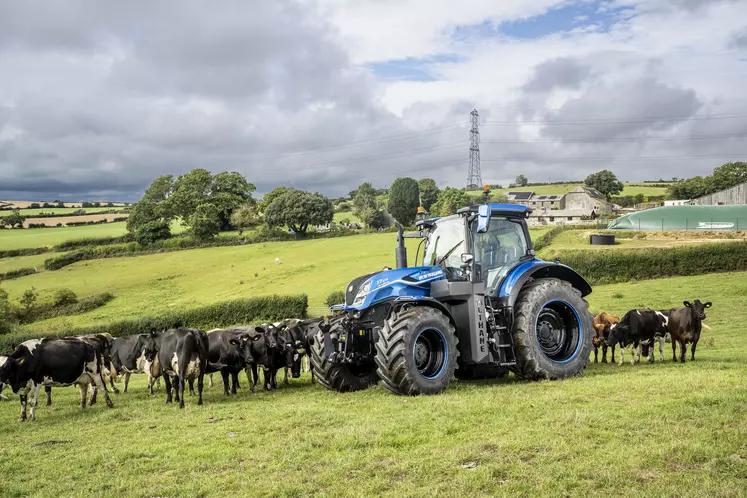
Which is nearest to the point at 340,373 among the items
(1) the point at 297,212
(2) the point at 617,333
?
(2) the point at 617,333

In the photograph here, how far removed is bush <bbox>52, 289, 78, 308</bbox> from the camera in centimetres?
4919

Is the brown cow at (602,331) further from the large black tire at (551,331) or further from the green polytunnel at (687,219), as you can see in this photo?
the green polytunnel at (687,219)

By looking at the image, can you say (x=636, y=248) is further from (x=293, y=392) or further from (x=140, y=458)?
(x=140, y=458)

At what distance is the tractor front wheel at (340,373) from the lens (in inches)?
485

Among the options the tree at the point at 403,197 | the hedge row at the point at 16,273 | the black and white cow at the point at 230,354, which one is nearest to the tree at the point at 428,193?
the tree at the point at 403,197

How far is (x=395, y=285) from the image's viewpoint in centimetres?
1175

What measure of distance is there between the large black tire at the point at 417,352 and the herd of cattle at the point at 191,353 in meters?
2.12

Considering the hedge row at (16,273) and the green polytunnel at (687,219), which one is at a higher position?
the green polytunnel at (687,219)

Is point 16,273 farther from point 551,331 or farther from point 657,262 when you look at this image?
point 551,331

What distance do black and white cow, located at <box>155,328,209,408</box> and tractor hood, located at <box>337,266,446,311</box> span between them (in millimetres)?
3348

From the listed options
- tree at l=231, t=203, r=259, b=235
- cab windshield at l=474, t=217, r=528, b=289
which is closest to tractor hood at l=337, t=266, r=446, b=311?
cab windshield at l=474, t=217, r=528, b=289

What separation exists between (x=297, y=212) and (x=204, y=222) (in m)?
11.2

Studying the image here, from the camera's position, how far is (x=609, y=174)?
368 feet

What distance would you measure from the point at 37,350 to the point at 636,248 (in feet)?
116
